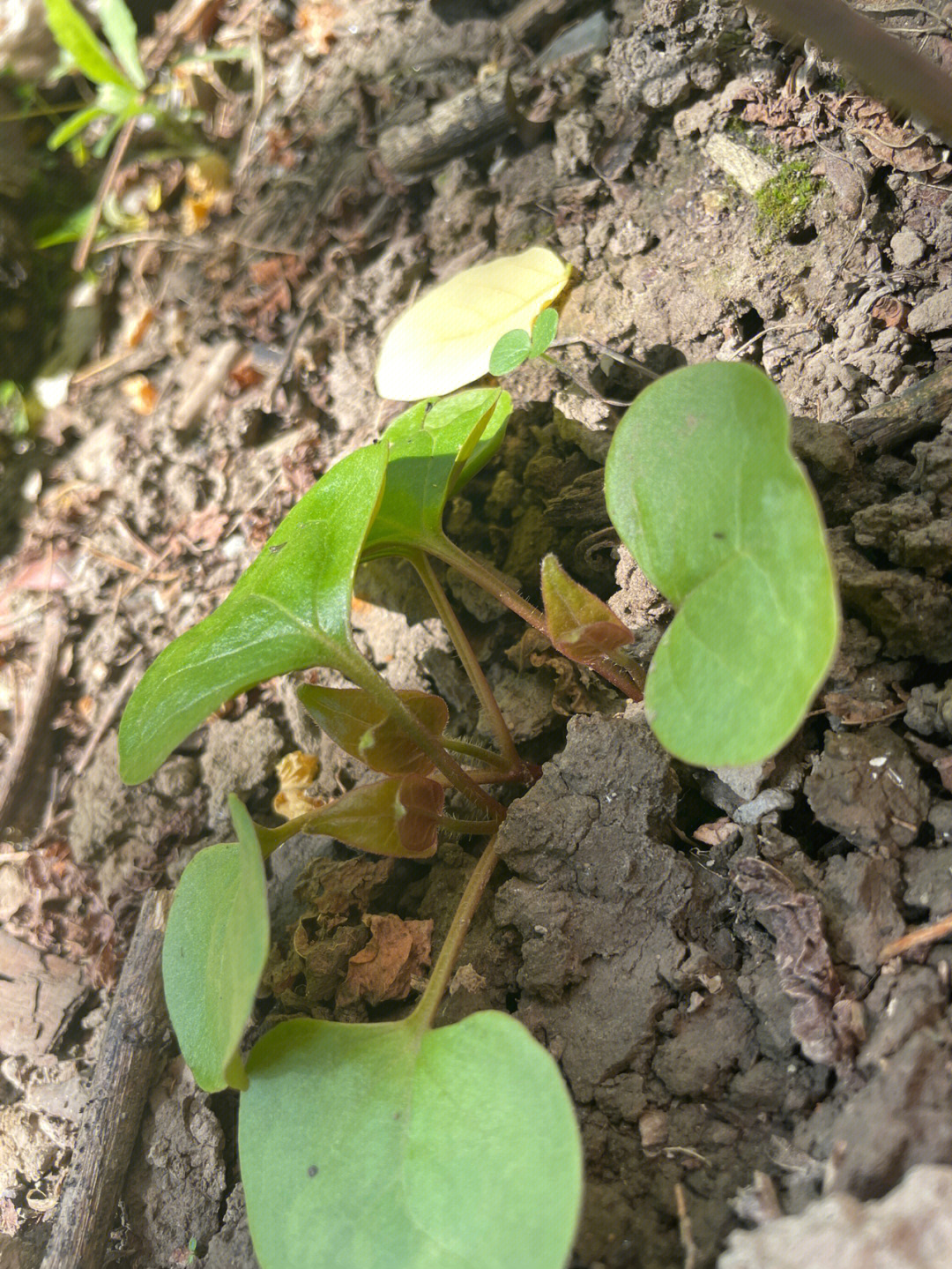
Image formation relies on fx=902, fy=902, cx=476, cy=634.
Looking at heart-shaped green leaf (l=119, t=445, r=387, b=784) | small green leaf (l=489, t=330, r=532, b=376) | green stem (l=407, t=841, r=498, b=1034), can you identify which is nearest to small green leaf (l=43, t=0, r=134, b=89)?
small green leaf (l=489, t=330, r=532, b=376)

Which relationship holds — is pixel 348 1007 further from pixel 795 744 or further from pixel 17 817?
pixel 17 817

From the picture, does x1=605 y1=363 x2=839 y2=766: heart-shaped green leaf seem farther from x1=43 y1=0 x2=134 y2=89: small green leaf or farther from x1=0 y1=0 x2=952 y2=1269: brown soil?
x1=43 y1=0 x2=134 y2=89: small green leaf

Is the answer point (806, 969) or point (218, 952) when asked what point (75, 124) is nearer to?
point (218, 952)

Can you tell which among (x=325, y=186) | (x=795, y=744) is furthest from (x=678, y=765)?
(x=325, y=186)

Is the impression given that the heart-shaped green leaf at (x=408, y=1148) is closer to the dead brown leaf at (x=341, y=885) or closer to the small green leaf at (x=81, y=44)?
the dead brown leaf at (x=341, y=885)

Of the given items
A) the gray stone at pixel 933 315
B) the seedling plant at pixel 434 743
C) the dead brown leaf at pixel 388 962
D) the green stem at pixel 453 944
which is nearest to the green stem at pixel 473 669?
the seedling plant at pixel 434 743

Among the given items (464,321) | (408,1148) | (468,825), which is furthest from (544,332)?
(408,1148)
